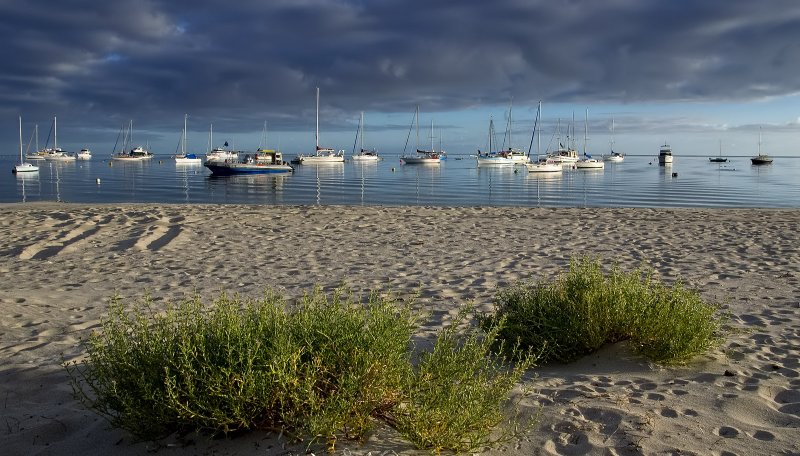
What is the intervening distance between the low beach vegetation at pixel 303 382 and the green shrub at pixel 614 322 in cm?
160

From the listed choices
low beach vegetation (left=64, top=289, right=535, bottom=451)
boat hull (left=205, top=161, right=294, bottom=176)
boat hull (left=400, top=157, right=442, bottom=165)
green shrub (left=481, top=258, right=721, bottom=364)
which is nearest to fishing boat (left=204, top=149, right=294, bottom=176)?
boat hull (left=205, top=161, right=294, bottom=176)

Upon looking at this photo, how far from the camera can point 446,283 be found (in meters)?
8.62

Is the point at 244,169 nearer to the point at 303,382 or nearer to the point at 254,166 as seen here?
the point at 254,166

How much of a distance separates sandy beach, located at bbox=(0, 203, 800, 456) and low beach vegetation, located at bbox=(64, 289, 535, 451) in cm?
15

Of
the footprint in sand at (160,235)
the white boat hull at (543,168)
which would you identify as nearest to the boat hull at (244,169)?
the white boat hull at (543,168)

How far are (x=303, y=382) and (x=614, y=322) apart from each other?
289cm

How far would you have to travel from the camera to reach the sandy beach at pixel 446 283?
140 inches

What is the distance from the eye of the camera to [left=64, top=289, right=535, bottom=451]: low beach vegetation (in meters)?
2.96


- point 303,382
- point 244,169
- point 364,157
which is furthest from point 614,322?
point 364,157

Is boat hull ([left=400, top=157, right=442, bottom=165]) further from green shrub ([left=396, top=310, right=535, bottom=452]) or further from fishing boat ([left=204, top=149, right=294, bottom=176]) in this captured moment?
green shrub ([left=396, top=310, right=535, bottom=452])

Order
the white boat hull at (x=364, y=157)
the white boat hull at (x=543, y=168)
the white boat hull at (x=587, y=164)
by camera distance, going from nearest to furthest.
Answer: the white boat hull at (x=543, y=168), the white boat hull at (x=587, y=164), the white boat hull at (x=364, y=157)

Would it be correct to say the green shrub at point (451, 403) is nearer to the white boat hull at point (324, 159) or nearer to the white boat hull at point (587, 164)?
the white boat hull at point (587, 164)

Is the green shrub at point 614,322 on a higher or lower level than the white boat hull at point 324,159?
lower

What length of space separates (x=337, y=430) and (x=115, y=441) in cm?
132
